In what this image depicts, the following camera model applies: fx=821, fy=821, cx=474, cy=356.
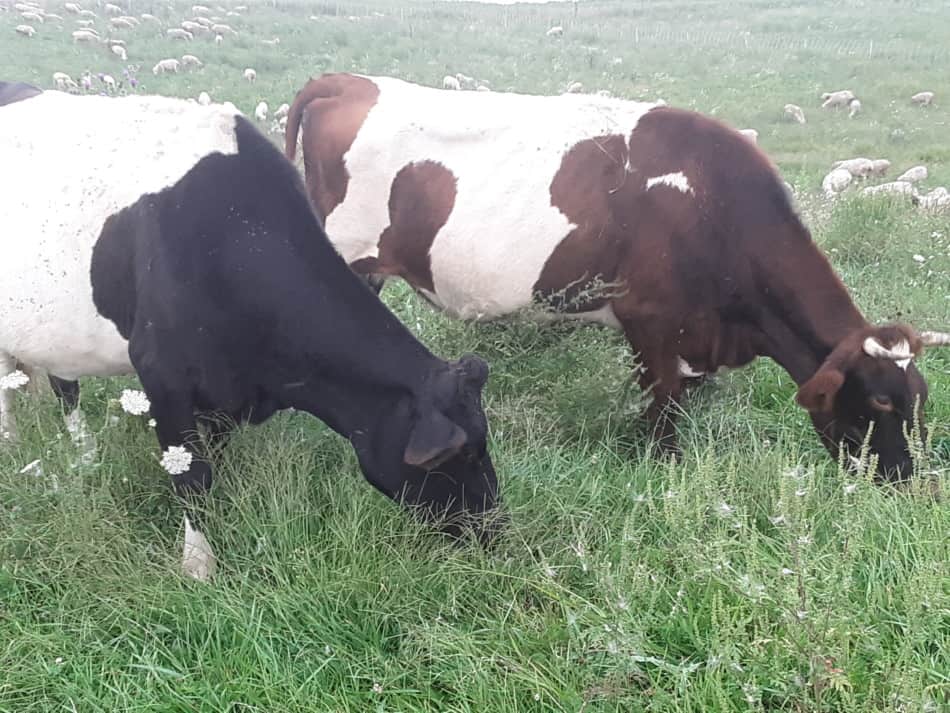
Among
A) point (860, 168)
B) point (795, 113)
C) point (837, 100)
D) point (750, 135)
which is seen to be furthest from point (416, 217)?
point (837, 100)

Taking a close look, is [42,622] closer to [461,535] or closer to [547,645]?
[461,535]

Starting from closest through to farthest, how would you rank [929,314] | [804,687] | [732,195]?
[804,687]
[732,195]
[929,314]

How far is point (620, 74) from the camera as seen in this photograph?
1862cm

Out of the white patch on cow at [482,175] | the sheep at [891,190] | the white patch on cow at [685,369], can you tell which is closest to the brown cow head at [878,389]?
the white patch on cow at [685,369]

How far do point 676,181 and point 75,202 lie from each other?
2.77 meters

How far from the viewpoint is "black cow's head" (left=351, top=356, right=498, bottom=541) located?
9.25 ft

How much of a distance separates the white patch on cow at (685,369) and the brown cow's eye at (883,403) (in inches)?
38.5

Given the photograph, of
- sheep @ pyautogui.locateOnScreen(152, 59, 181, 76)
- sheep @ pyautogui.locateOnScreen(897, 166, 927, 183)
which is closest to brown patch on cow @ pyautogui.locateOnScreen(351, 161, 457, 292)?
sheep @ pyautogui.locateOnScreen(897, 166, 927, 183)

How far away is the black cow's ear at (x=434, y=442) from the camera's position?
2.78 meters

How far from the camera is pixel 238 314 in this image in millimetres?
3055

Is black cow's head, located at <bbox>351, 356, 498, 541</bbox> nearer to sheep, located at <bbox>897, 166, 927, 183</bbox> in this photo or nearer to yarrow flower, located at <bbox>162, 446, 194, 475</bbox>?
yarrow flower, located at <bbox>162, 446, 194, 475</bbox>

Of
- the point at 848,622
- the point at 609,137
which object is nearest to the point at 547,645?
the point at 848,622

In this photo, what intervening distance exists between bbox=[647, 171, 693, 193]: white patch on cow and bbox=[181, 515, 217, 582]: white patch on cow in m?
2.71

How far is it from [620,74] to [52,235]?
17.1 meters
